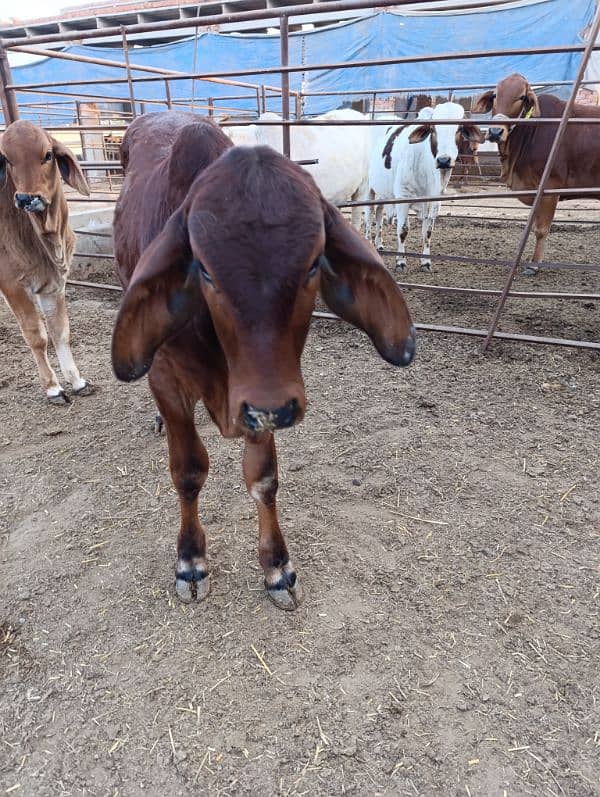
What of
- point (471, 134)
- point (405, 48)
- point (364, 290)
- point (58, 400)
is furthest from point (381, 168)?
point (364, 290)

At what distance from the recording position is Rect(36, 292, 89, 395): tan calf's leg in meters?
3.91

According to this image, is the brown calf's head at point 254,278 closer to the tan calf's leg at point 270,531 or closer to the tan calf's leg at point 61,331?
the tan calf's leg at point 270,531

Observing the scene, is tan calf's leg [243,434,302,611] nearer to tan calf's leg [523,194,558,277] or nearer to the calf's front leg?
the calf's front leg

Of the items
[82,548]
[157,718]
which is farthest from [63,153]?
[157,718]

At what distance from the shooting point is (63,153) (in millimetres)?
3773

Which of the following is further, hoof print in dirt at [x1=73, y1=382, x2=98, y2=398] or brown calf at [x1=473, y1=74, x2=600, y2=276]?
brown calf at [x1=473, y1=74, x2=600, y2=276]

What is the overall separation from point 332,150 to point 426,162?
4.31 ft

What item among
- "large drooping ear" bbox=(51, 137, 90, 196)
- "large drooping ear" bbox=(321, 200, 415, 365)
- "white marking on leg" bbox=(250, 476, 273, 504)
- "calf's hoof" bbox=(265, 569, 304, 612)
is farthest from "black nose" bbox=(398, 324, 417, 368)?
"large drooping ear" bbox=(51, 137, 90, 196)

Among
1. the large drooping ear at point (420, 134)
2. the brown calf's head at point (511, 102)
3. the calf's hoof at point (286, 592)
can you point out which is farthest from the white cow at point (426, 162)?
the calf's hoof at point (286, 592)

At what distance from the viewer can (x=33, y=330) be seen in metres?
3.85

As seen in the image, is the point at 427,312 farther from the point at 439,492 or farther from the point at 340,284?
the point at 340,284

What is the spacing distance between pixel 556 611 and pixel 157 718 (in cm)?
157

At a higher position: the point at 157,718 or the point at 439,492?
the point at 157,718

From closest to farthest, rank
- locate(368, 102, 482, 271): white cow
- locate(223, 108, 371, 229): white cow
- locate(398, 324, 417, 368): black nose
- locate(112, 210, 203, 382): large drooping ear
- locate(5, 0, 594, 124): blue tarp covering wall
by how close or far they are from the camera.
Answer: locate(112, 210, 203, 382): large drooping ear < locate(398, 324, 417, 368): black nose < locate(368, 102, 482, 271): white cow < locate(223, 108, 371, 229): white cow < locate(5, 0, 594, 124): blue tarp covering wall
